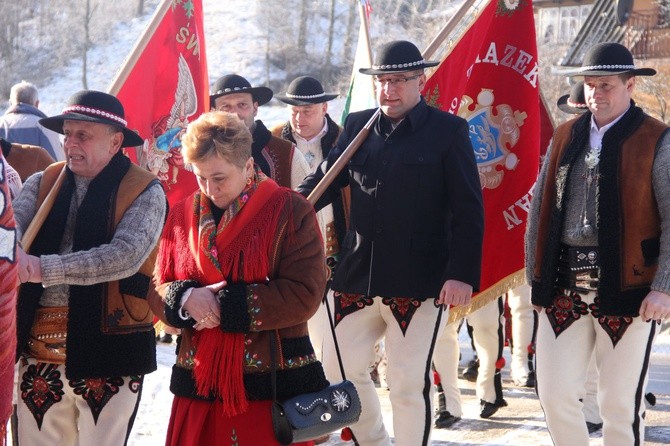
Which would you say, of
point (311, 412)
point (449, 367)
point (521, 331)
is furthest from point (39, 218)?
point (521, 331)

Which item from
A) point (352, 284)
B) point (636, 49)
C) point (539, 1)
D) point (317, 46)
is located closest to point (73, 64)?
point (317, 46)

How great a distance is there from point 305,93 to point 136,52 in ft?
5.97

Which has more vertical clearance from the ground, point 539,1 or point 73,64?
point 539,1

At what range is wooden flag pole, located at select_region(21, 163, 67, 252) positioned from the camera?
4.89 m

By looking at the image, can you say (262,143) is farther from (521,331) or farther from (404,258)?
(521,331)

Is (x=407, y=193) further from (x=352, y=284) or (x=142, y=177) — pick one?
(x=142, y=177)

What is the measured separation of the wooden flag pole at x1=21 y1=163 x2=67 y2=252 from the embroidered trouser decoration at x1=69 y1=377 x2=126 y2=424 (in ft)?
2.04

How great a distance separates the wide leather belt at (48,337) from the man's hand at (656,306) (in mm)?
2605

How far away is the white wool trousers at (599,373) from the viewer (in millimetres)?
5449

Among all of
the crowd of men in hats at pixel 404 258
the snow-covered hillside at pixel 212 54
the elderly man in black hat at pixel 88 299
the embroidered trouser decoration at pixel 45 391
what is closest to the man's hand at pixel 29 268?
the crowd of men in hats at pixel 404 258

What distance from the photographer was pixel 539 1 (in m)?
32.9

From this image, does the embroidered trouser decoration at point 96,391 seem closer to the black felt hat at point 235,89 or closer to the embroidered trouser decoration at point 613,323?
the embroidered trouser decoration at point 613,323

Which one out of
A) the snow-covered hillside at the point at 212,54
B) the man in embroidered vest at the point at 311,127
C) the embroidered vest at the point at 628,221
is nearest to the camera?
the embroidered vest at the point at 628,221

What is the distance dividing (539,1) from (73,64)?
25.9 m
